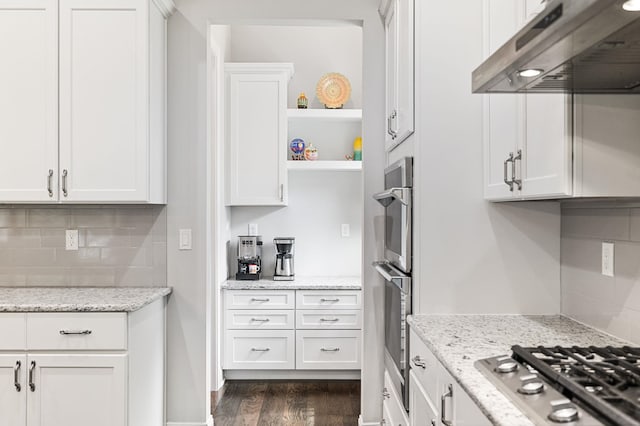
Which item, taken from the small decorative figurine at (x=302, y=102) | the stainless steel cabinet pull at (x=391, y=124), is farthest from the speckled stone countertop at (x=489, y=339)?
the small decorative figurine at (x=302, y=102)

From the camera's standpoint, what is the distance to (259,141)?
3984mm

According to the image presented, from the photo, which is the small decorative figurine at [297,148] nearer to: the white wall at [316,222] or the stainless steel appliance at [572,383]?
the white wall at [316,222]

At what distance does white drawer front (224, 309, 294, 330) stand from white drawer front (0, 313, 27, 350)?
1.63 meters

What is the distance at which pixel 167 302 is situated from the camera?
115 inches

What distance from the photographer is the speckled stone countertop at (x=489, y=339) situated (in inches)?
44.1

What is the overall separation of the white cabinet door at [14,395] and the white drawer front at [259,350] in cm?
164

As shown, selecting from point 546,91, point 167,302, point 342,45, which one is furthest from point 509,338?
point 342,45

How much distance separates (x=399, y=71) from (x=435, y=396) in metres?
1.50

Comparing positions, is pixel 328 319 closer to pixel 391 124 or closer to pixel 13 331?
pixel 391 124

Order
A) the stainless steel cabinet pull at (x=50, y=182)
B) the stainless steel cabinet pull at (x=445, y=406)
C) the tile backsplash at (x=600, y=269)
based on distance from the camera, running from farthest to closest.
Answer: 1. the stainless steel cabinet pull at (x=50, y=182)
2. the tile backsplash at (x=600, y=269)
3. the stainless steel cabinet pull at (x=445, y=406)

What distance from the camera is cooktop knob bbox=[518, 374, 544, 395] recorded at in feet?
3.61

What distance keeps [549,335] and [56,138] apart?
2466 millimetres

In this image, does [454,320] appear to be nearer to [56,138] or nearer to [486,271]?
[486,271]

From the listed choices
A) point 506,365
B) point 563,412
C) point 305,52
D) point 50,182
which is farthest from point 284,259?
point 563,412
